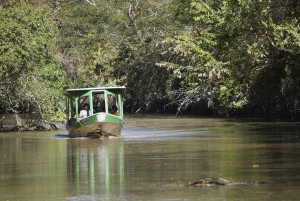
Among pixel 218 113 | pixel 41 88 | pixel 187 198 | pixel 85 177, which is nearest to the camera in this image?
pixel 187 198

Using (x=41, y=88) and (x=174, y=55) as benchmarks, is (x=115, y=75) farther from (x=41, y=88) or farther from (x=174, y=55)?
(x=41, y=88)

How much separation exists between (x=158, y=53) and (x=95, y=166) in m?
35.0

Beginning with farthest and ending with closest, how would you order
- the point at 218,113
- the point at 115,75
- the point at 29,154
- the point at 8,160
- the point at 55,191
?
the point at 115,75
the point at 218,113
the point at 29,154
the point at 8,160
the point at 55,191

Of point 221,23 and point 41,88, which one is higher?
point 221,23

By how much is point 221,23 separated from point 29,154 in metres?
9.25

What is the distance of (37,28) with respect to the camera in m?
34.4

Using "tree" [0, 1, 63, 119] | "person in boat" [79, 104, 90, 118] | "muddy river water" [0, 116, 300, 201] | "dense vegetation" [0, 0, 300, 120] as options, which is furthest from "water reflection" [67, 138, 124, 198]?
"tree" [0, 1, 63, 119]

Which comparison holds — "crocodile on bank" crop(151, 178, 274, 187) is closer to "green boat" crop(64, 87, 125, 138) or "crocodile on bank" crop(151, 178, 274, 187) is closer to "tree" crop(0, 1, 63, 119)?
"green boat" crop(64, 87, 125, 138)

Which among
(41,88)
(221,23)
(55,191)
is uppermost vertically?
(221,23)

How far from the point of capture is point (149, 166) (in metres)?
18.2

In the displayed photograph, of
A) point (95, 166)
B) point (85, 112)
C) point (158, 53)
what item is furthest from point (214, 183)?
point (158, 53)

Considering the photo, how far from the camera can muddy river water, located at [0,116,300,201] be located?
13609 millimetres

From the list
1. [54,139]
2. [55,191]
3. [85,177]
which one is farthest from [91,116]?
[55,191]

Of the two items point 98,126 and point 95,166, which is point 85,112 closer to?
point 98,126
